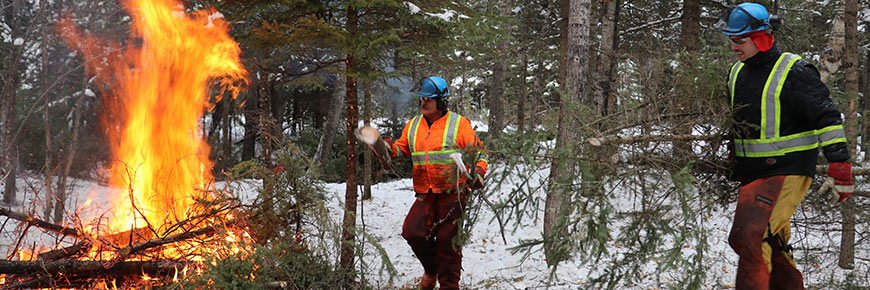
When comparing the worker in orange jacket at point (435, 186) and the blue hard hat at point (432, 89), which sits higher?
the blue hard hat at point (432, 89)

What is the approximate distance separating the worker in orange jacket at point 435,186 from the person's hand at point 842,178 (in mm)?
2683

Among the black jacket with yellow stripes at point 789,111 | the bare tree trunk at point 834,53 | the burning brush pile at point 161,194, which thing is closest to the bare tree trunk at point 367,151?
the burning brush pile at point 161,194

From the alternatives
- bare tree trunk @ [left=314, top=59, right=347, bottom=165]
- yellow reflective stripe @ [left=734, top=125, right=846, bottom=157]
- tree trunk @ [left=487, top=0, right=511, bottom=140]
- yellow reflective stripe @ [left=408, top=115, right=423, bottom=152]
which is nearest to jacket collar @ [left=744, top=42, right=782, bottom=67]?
yellow reflective stripe @ [left=734, top=125, right=846, bottom=157]

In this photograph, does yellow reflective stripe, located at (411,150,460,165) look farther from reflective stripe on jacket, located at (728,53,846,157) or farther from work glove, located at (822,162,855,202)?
work glove, located at (822,162,855,202)

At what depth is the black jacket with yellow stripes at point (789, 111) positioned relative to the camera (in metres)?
3.13

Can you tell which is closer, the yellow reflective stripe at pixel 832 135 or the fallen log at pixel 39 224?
the yellow reflective stripe at pixel 832 135

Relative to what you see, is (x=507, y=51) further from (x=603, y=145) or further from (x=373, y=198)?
(x=603, y=145)

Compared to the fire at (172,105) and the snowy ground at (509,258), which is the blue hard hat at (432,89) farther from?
the fire at (172,105)

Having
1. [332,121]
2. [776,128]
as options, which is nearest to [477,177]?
[776,128]

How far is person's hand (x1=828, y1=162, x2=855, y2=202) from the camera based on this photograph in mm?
3107

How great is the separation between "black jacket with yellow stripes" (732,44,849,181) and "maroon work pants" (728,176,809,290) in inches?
3.6

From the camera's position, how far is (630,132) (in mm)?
3914

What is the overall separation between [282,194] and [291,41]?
174cm

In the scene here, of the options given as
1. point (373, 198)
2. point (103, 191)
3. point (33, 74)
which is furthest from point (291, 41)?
point (33, 74)
